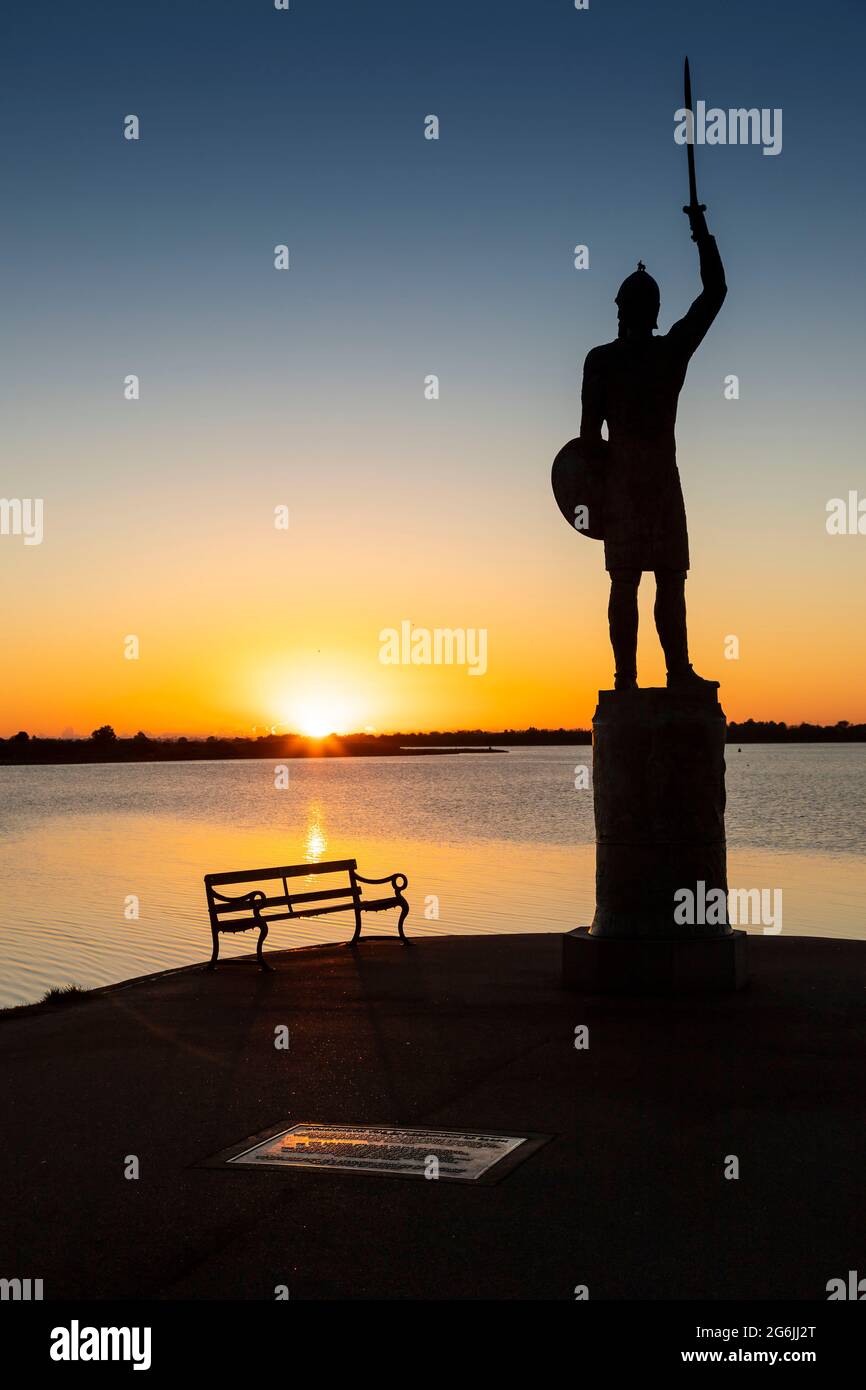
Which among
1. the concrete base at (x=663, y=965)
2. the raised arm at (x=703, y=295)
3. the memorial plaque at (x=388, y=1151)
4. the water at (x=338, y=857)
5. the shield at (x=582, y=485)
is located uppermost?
the raised arm at (x=703, y=295)

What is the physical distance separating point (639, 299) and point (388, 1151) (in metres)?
7.15

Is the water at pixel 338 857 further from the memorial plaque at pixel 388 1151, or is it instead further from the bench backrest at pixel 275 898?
the memorial plaque at pixel 388 1151

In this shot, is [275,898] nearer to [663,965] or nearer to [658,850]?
[658,850]

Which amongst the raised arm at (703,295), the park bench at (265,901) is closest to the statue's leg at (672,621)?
the raised arm at (703,295)

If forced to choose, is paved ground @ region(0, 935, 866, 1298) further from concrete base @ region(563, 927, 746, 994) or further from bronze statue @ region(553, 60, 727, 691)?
bronze statue @ region(553, 60, 727, 691)

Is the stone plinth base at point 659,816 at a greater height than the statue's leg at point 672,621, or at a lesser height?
lesser

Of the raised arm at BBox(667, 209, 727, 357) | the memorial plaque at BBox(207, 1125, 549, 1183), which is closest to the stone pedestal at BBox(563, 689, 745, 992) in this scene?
the raised arm at BBox(667, 209, 727, 357)

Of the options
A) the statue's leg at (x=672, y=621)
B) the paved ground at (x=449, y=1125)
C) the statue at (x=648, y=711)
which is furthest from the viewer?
the statue's leg at (x=672, y=621)

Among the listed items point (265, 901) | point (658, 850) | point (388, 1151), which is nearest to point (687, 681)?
point (658, 850)

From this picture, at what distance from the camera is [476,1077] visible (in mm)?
7473

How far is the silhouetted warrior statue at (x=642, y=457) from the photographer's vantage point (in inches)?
416

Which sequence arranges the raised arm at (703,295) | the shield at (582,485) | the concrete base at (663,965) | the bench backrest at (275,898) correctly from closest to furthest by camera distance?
the concrete base at (663,965) → the raised arm at (703,295) → the shield at (582,485) → the bench backrest at (275,898)

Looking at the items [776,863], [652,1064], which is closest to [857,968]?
[652,1064]

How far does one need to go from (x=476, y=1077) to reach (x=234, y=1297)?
307 centimetres
